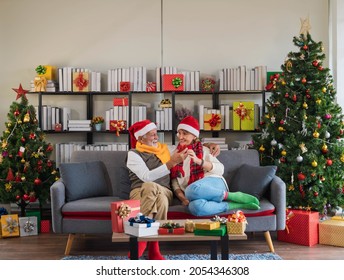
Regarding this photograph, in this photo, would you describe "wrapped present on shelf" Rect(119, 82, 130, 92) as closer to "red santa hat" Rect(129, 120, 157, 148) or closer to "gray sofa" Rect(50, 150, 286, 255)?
"gray sofa" Rect(50, 150, 286, 255)

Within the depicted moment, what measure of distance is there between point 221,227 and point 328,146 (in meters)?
2.41

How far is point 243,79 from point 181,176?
2.48 m

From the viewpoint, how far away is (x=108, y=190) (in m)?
5.55

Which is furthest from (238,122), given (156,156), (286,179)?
(156,156)

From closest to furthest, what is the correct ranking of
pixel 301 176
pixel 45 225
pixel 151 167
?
1. pixel 151 167
2. pixel 301 176
3. pixel 45 225

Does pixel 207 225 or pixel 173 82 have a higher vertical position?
pixel 173 82

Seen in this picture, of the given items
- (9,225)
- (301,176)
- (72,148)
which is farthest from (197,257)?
(72,148)

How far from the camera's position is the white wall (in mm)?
7523

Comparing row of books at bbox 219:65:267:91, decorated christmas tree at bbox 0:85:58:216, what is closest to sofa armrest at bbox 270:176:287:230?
row of books at bbox 219:65:267:91

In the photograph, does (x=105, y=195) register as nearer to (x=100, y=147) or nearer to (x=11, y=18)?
(x=100, y=147)

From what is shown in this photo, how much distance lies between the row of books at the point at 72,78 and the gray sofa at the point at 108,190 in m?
1.82

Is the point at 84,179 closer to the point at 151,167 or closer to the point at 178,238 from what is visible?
the point at 151,167

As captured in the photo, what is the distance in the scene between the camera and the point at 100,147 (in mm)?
7332

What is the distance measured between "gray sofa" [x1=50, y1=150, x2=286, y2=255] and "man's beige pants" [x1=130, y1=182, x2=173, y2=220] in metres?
0.15
